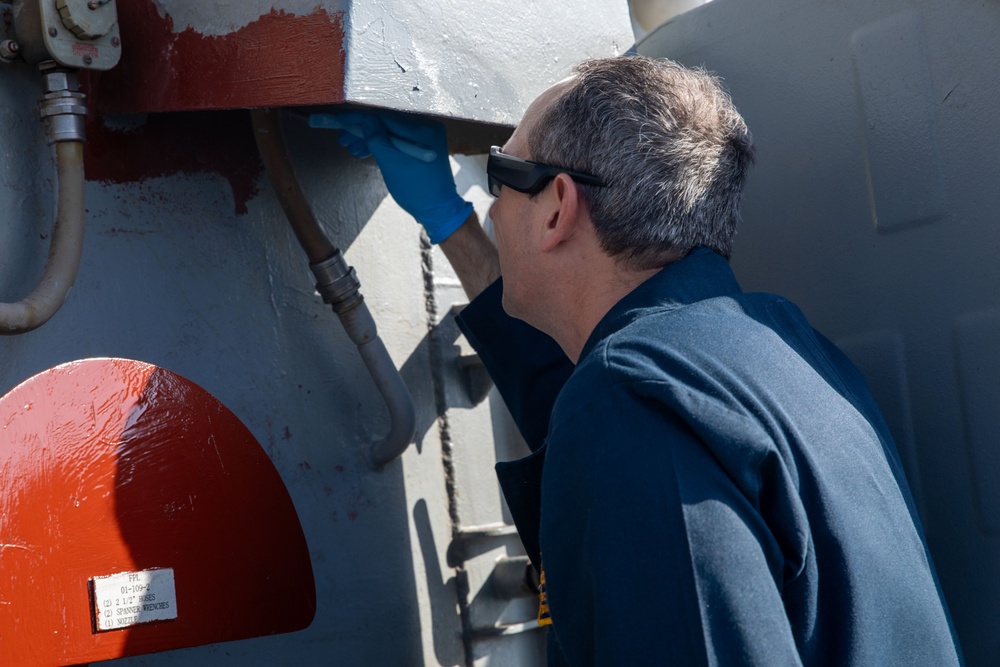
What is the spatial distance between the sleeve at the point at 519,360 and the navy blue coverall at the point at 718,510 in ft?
1.29

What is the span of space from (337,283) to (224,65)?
1.11 ft

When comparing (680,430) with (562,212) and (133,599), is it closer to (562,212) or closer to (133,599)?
(562,212)

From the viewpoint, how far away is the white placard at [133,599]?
105cm

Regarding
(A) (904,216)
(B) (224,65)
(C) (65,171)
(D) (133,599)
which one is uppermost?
(B) (224,65)

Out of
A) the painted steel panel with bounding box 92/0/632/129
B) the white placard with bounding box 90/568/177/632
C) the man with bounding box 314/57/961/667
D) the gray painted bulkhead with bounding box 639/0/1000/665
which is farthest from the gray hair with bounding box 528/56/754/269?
the white placard with bounding box 90/568/177/632

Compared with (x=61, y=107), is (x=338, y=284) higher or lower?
lower

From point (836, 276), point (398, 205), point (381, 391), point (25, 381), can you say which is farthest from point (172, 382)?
point (836, 276)

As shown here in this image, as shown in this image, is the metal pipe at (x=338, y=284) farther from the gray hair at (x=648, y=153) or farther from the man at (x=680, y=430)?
the gray hair at (x=648, y=153)

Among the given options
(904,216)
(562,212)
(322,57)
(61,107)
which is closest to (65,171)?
(61,107)

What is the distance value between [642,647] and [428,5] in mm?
838

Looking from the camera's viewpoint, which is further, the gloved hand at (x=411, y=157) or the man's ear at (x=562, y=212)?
the gloved hand at (x=411, y=157)

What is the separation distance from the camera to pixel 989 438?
1.20 m

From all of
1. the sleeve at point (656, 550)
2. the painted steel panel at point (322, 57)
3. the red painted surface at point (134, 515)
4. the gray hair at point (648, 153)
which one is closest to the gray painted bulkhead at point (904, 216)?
the gray hair at point (648, 153)

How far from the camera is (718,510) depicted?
2.68ft
